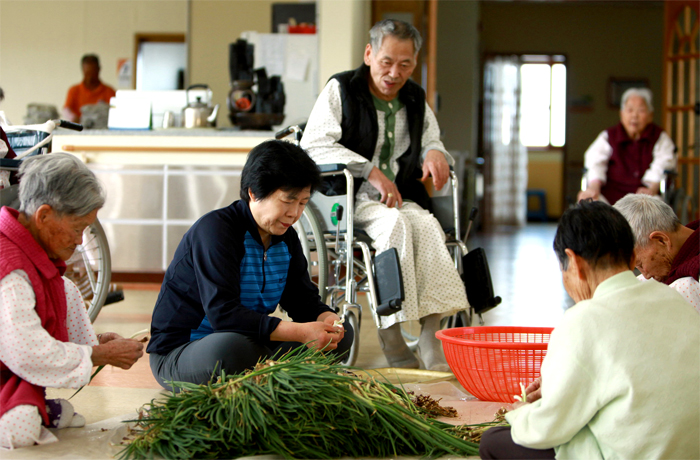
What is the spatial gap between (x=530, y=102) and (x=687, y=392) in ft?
35.4

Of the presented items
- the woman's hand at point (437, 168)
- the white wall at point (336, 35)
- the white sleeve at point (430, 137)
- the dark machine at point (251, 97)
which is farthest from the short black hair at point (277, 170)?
the white wall at point (336, 35)

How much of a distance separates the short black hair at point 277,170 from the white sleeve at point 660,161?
297 centimetres

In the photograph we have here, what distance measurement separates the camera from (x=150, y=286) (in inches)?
174

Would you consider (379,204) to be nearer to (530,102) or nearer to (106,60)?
(106,60)

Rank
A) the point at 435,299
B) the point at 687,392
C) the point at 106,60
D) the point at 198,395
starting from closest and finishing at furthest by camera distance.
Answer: the point at 687,392 < the point at 198,395 < the point at 435,299 < the point at 106,60

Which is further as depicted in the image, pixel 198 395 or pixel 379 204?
pixel 379 204

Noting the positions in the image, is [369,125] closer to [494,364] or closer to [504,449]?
[494,364]

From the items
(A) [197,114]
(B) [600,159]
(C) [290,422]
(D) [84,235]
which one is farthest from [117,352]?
(B) [600,159]

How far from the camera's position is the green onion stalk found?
4.37 feet

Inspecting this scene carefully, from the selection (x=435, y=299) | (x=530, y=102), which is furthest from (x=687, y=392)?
(x=530, y=102)

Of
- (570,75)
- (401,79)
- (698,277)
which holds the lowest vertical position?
(698,277)

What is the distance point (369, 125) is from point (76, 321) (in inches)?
52.3

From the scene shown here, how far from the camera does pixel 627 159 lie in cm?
413

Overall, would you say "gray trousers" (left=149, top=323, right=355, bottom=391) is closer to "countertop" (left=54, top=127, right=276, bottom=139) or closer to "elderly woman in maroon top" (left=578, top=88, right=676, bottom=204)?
"countertop" (left=54, top=127, right=276, bottom=139)
